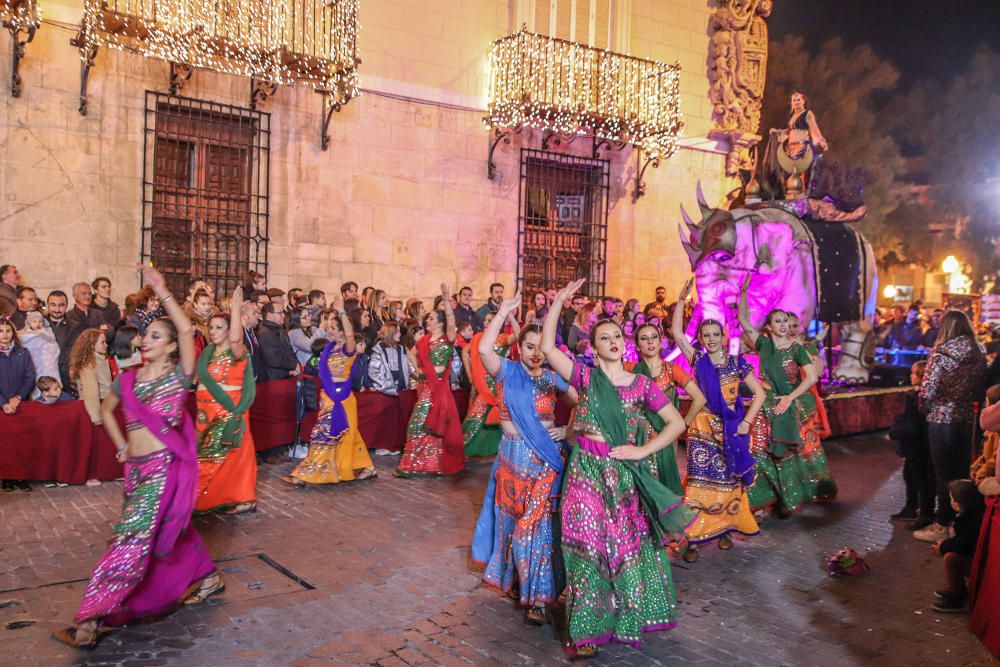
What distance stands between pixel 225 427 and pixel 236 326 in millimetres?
988

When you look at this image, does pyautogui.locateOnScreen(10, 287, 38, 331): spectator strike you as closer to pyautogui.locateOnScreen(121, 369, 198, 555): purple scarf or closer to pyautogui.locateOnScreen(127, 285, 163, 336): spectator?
pyautogui.locateOnScreen(127, 285, 163, 336): spectator

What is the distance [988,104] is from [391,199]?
2644 centimetres

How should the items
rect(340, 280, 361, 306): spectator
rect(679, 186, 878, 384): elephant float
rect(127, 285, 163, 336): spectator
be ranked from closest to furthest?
1. rect(127, 285, 163, 336): spectator
2. rect(679, 186, 878, 384): elephant float
3. rect(340, 280, 361, 306): spectator

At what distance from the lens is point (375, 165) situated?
13.9 m

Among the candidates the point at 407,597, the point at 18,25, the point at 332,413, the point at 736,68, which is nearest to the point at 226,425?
the point at 332,413

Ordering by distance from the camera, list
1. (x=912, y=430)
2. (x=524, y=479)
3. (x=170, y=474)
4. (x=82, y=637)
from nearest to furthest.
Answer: (x=82, y=637) < (x=170, y=474) < (x=524, y=479) < (x=912, y=430)

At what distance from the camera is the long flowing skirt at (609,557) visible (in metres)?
4.62

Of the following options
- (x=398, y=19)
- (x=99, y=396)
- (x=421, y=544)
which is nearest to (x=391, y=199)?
(x=398, y=19)

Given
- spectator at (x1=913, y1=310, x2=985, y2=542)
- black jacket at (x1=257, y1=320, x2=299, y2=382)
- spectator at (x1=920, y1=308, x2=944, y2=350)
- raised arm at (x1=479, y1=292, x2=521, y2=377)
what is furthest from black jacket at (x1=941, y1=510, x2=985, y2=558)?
spectator at (x1=920, y1=308, x2=944, y2=350)

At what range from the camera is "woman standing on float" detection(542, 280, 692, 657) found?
182 inches

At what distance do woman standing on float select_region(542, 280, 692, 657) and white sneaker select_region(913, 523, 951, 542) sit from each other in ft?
11.4

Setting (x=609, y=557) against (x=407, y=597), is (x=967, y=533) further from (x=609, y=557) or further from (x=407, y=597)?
(x=407, y=597)

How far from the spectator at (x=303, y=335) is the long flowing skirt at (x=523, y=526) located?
5366 millimetres

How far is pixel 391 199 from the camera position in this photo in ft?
46.2
